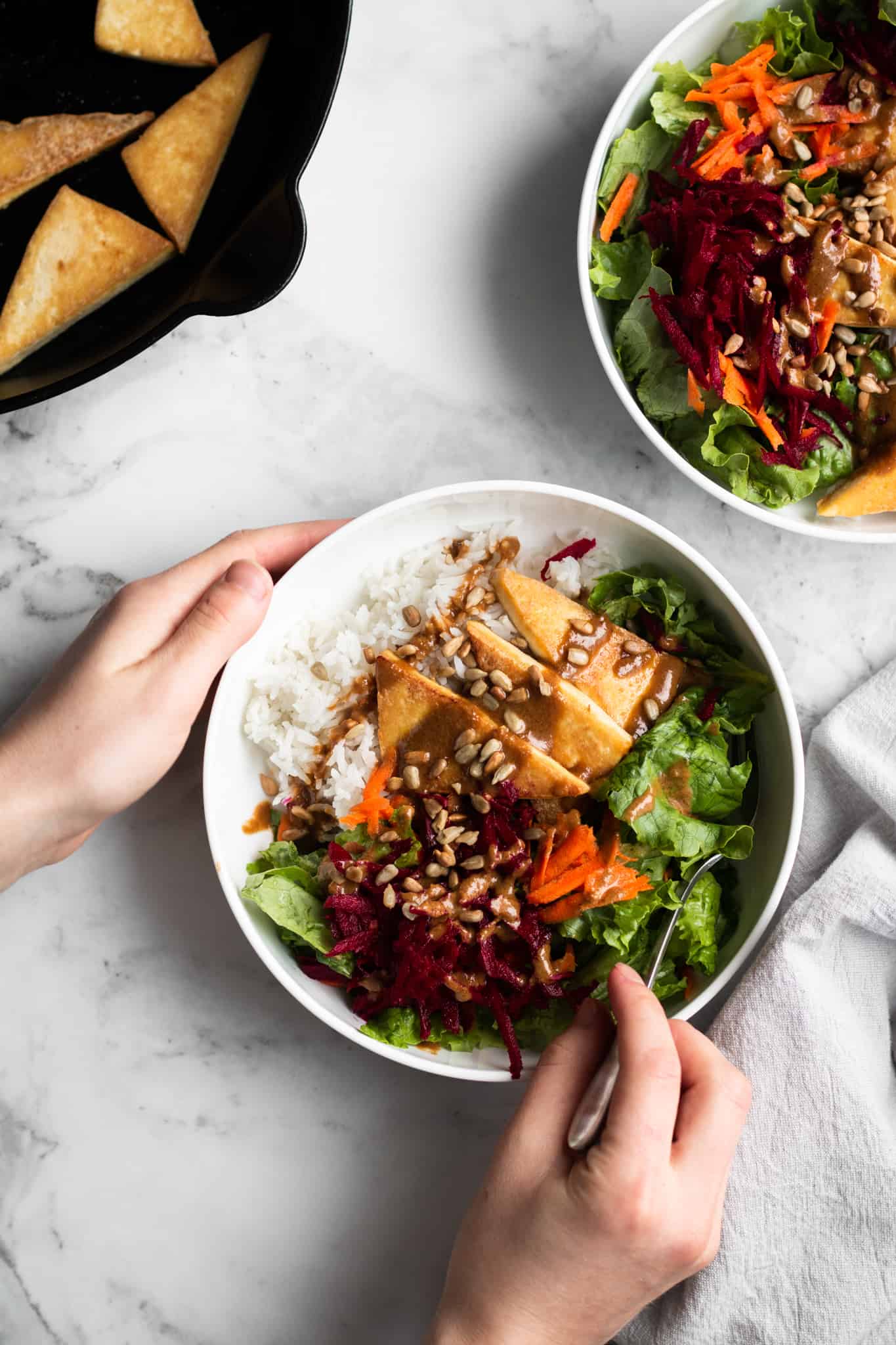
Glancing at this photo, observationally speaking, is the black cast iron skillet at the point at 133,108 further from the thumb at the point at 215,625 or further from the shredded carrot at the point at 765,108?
the shredded carrot at the point at 765,108

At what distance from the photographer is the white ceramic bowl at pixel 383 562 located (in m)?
2.06

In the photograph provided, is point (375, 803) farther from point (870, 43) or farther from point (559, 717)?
point (870, 43)

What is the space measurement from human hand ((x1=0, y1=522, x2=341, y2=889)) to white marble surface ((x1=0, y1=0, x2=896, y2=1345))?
10.6 inches

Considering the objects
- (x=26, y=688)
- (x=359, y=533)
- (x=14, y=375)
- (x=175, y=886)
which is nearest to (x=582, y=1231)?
(x=175, y=886)

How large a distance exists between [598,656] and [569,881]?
0.45 metres

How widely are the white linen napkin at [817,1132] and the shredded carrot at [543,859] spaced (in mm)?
463

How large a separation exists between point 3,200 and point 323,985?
1815 millimetres

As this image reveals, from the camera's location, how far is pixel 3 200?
230cm

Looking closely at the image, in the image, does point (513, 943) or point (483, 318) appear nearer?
point (513, 943)

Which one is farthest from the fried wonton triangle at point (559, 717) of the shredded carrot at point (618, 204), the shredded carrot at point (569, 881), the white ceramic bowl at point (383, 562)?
the shredded carrot at point (618, 204)

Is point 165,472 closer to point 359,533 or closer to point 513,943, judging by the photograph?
point 359,533

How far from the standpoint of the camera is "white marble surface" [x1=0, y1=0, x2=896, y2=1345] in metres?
2.38

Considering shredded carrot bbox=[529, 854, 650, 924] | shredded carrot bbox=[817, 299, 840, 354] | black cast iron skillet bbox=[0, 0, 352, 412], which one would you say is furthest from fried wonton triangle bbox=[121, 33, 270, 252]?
shredded carrot bbox=[529, 854, 650, 924]

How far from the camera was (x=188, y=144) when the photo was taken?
2.28m
